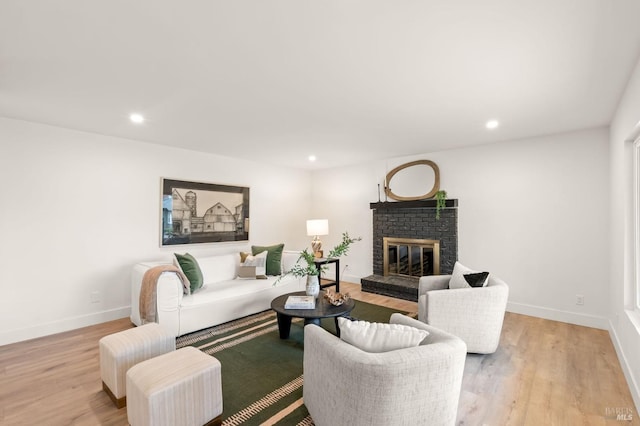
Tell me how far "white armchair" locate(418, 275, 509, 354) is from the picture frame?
3393 millimetres

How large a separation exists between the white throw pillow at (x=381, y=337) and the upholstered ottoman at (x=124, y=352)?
1556 mm

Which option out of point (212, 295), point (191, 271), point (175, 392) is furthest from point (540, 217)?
point (191, 271)

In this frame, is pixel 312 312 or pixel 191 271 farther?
pixel 191 271

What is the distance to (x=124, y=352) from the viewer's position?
2.05 metres

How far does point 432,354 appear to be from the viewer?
1.40m

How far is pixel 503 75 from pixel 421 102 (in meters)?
0.68

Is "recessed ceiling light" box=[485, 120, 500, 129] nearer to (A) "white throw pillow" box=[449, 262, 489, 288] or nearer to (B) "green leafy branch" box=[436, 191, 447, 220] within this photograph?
(B) "green leafy branch" box=[436, 191, 447, 220]

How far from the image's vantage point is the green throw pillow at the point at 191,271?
352 cm

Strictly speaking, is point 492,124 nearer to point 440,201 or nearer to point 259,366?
point 440,201

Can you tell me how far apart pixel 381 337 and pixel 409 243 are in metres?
3.58

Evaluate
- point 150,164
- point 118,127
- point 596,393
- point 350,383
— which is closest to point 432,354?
point 350,383

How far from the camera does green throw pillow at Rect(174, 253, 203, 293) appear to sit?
138 inches

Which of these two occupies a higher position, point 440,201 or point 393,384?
point 440,201

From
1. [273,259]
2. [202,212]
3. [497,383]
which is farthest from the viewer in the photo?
[202,212]
